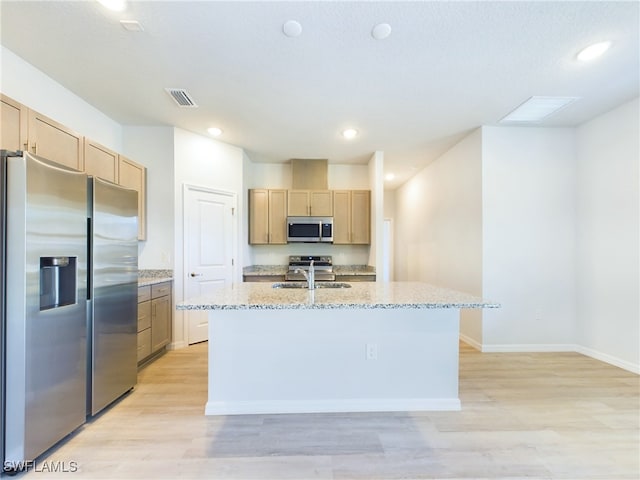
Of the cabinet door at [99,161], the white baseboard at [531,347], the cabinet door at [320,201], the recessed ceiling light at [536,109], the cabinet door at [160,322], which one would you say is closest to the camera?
the cabinet door at [99,161]

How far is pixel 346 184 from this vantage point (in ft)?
16.8

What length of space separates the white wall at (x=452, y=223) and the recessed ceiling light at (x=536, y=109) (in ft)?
1.35

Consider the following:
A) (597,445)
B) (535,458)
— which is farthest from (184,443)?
(597,445)

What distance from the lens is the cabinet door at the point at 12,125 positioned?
1920mm

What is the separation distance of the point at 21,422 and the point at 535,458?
2903mm

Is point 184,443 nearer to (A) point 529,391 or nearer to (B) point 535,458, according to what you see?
(B) point 535,458

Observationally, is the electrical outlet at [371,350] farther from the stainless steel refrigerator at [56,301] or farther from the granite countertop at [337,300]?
the stainless steel refrigerator at [56,301]

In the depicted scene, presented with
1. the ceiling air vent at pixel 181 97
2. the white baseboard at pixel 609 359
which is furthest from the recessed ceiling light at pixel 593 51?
the ceiling air vent at pixel 181 97

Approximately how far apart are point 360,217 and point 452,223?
1.38 meters

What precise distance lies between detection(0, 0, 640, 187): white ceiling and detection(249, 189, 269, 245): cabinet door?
137cm

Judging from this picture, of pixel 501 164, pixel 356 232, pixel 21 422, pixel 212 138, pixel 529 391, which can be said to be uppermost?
pixel 212 138

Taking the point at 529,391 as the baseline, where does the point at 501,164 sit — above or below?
above

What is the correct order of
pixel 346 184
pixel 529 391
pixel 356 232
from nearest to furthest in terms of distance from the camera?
pixel 529 391, pixel 356 232, pixel 346 184

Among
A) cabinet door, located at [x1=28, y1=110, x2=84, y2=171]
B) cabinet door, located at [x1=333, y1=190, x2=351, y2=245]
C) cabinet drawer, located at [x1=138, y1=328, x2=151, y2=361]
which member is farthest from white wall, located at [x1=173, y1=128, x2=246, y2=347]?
cabinet door, located at [x1=333, y1=190, x2=351, y2=245]
